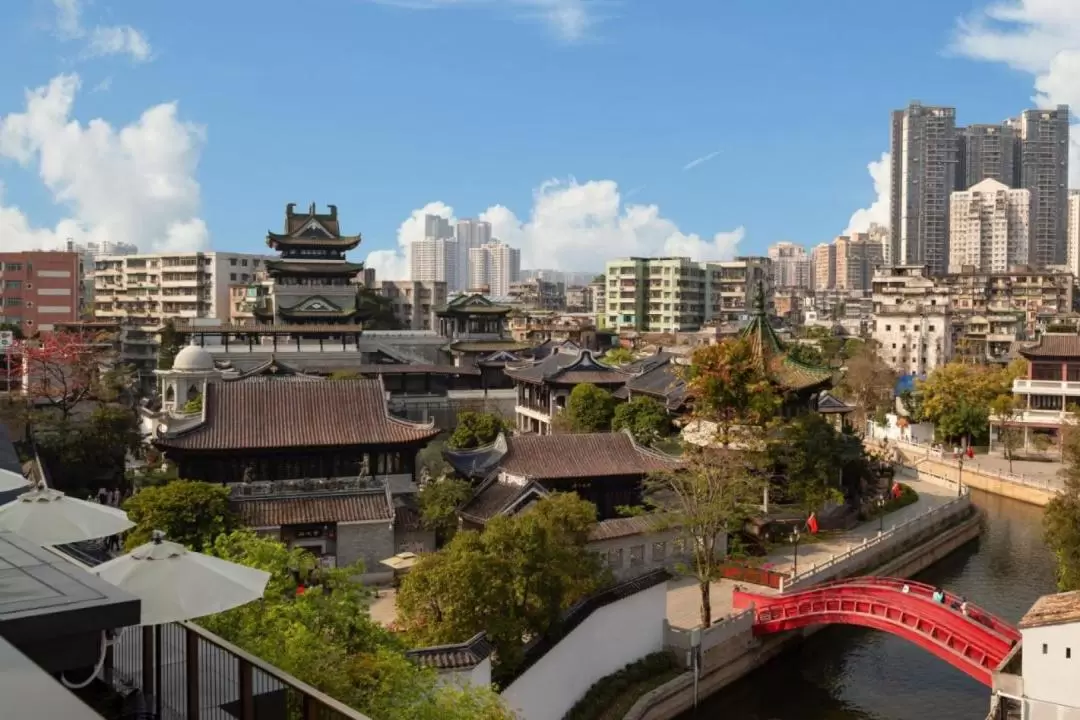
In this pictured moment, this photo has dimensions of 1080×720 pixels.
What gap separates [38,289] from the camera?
75375 mm

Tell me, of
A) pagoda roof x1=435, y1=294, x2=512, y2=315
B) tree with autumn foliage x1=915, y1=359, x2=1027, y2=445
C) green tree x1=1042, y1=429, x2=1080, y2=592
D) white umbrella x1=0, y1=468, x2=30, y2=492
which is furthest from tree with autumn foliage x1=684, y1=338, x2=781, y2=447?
pagoda roof x1=435, y1=294, x2=512, y2=315

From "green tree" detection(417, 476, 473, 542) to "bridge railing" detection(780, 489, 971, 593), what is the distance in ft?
32.9

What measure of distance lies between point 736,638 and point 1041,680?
8.22m

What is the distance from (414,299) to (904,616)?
8785 cm

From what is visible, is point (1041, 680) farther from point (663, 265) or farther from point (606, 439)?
point (663, 265)

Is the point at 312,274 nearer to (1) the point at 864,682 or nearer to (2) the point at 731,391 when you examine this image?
(2) the point at 731,391

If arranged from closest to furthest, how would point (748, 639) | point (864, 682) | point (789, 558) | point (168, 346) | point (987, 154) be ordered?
point (864, 682), point (748, 639), point (789, 558), point (168, 346), point (987, 154)

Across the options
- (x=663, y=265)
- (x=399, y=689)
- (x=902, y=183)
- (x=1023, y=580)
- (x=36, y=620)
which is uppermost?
(x=902, y=183)

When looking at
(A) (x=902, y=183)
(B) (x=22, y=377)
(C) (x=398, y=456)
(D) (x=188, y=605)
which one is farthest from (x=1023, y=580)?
(A) (x=902, y=183)

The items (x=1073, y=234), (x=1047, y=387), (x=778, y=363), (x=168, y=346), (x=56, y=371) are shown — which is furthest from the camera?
(x=1073, y=234)

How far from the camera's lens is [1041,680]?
2152cm

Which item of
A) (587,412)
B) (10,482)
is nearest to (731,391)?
(587,412)

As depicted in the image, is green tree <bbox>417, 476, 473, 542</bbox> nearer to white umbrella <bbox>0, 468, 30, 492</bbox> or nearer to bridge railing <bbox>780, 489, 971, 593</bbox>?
bridge railing <bbox>780, 489, 971, 593</bbox>

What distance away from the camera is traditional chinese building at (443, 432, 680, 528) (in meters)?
32.2
